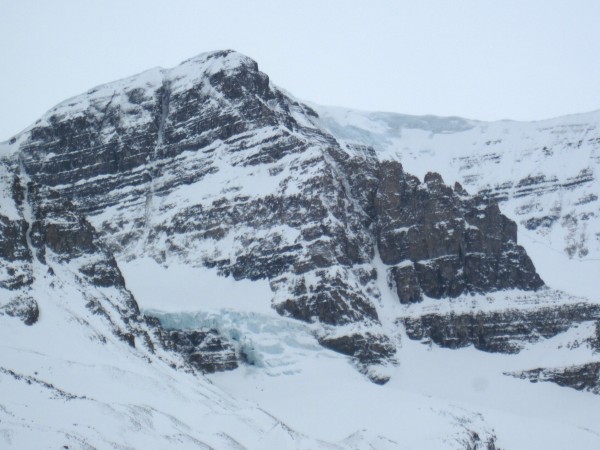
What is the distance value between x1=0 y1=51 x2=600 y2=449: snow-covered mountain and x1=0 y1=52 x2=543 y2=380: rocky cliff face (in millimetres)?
379

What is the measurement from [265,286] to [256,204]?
673 inches

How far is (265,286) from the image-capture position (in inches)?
4963

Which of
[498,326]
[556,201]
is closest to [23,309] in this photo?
[498,326]

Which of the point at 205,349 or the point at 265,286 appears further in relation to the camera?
the point at 265,286

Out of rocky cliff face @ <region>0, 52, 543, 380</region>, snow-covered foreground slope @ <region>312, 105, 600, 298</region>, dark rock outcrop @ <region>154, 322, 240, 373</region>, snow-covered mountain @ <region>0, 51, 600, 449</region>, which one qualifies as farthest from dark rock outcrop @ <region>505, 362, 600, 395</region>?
dark rock outcrop @ <region>154, 322, 240, 373</region>

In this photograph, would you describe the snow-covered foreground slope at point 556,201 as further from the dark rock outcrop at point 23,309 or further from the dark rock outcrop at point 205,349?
the dark rock outcrop at point 23,309

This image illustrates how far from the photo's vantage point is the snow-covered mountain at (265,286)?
80.1 m

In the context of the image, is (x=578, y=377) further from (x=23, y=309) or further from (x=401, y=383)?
(x=23, y=309)

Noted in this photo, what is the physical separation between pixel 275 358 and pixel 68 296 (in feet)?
102

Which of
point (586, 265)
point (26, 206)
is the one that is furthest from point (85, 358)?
point (586, 265)

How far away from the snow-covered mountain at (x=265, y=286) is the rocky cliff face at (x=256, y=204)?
1.24ft

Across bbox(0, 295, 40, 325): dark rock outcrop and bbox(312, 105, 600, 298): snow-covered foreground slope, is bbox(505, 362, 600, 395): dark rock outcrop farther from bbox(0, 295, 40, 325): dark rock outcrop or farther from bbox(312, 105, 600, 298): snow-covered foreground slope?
bbox(0, 295, 40, 325): dark rock outcrop

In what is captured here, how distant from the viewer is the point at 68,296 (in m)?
93.8

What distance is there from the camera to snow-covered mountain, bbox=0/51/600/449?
8006 cm
